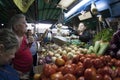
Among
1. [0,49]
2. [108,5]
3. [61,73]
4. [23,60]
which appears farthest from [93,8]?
[0,49]

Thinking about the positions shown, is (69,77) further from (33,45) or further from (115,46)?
(33,45)

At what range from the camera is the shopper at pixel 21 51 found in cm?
388

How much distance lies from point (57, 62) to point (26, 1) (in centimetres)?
244

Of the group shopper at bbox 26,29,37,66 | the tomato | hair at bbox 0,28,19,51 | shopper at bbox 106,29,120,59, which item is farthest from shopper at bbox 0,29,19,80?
shopper at bbox 26,29,37,66

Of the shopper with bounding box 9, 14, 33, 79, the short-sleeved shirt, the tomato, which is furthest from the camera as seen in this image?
the short-sleeved shirt

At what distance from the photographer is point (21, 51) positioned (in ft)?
13.2

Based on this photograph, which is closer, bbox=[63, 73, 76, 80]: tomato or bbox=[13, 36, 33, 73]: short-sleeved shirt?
bbox=[63, 73, 76, 80]: tomato

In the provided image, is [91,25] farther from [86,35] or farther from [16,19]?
[16,19]

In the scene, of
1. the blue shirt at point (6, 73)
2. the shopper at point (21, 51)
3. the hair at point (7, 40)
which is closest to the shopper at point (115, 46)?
the shopper at point (21, 51)

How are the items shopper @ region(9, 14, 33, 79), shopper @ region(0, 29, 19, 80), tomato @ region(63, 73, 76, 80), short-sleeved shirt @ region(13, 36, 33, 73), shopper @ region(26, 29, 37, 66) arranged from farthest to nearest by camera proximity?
shopper @ region(26, 29, 37, 66)
short-sleeved shirt @ region(13, 36, 33, 73)
shopper @ region(9, 14, 33, 79)
tomato @ region(63, 73, 76, 80)
shopper @ region(0, 29, 19, 80)

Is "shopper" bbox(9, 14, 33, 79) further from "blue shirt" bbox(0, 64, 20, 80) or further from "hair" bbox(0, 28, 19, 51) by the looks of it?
"hair" bbox(0, 28, 19, 51)

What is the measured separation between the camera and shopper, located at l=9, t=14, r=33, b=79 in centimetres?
388

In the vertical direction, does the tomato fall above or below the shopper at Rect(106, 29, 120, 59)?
below

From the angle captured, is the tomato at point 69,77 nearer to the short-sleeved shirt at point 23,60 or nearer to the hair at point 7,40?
the hair at point 7,40
